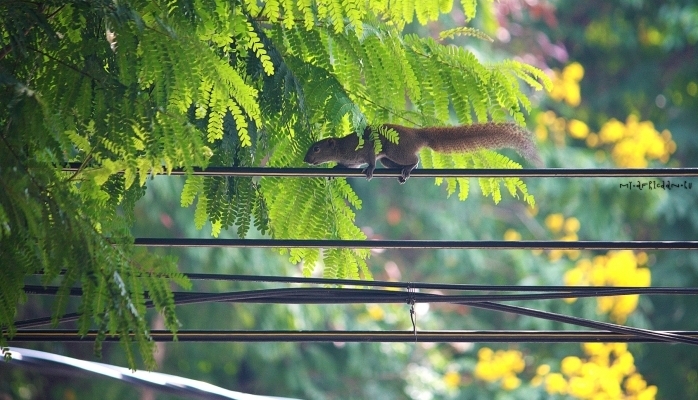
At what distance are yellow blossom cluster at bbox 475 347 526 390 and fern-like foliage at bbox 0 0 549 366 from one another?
779 cm

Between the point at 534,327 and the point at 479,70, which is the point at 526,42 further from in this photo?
the point at 479,70

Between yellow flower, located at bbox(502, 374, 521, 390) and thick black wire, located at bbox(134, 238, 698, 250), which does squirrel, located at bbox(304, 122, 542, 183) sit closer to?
thick black wire, located at bbox(134, 238, 698, 250)

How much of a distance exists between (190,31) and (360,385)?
981 cm

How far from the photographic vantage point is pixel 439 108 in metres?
4.86

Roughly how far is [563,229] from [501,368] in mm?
3976

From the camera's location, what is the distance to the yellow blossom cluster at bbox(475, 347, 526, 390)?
1277 cm

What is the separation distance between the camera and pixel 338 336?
4242mm

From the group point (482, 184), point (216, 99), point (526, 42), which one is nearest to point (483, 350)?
point (526, 42)

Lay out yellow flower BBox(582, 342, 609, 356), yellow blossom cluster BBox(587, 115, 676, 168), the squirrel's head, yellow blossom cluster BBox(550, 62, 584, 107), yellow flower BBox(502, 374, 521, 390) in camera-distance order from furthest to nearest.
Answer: yellow blossom cluster BBox(550, 62, 584, 107) → yellow blossom cluster BBox(587, 115, 676, 168) → yellow flower BBox(502, 374, 521, 390) → yellow flower BBox(582, 342, 609, 356) → the squirrel's head

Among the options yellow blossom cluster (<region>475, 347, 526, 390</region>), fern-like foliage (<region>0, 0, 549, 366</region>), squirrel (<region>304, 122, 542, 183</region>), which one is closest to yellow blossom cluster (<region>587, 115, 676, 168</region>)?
yellow blossom cluster (<region>475, 347, 526, 390</region>)

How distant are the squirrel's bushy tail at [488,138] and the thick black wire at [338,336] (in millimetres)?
1494

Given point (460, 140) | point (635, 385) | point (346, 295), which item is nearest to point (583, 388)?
point (635, 385)

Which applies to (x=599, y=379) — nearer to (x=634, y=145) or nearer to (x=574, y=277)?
(x=574, y=277)

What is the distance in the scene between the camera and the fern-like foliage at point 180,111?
11.2 feet
